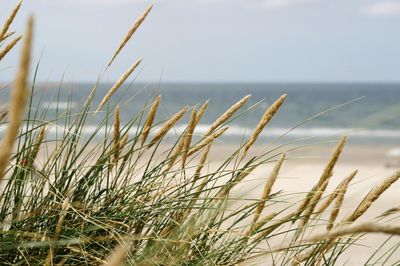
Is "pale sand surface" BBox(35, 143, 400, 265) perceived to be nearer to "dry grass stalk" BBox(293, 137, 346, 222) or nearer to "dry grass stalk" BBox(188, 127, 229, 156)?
"dry grass stalk" BBox(293, 137, 346, 222)

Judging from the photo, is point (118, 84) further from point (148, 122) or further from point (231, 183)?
point (231, 183)

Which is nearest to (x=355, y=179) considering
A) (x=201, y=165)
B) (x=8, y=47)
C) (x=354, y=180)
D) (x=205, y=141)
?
(x=354, y=180)

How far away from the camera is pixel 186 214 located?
173 cm

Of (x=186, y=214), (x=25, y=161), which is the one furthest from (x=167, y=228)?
(x=25, y=161)

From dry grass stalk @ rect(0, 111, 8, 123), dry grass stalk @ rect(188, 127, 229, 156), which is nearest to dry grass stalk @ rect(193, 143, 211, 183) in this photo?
dry grass stalk @ rect(188, 127, 229, 156)

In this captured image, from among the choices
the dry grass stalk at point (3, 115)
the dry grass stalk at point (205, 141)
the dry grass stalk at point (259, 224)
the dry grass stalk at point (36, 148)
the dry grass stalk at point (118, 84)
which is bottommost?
the dry grass stalk at point (259, 224)

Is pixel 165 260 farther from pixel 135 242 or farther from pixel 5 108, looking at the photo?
pixel 5 108

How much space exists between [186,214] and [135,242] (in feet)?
0.53

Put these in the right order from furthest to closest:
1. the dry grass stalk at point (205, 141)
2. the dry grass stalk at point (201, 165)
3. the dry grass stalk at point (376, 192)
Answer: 1. the dry grass stalk at point (205, 141)
2. the dry grass stalk at point (201, 165)
3. the dry grass stalk at point (376, 192)

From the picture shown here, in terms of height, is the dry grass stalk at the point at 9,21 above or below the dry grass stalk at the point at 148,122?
above

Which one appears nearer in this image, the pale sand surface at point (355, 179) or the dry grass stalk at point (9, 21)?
the dry grass stalk at point (9, 21)

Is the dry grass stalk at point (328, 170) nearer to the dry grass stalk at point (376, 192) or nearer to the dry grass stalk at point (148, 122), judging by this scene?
the dry grass stalk at point (376, 192)

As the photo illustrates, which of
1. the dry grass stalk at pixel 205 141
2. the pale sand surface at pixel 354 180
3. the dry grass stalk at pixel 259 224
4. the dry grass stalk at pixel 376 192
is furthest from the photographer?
the pale sand surface at pixel 354 180

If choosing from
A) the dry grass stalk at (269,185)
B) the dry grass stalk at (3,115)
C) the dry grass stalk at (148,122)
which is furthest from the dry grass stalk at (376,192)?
the dry grass stalk at (3,115)
